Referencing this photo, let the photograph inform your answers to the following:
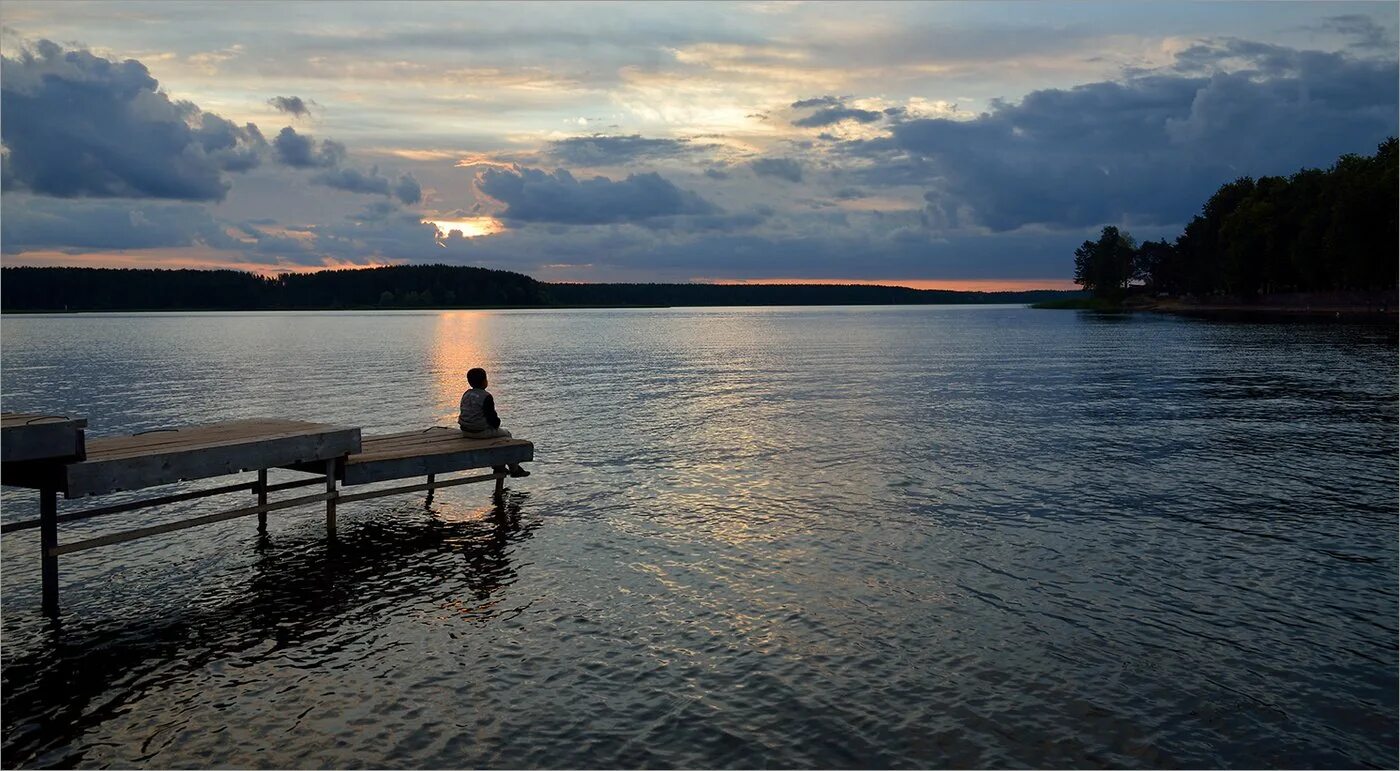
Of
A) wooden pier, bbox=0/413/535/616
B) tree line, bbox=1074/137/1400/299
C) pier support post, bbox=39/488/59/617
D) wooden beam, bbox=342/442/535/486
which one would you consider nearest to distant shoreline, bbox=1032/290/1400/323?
tree line, bbox=1074/137/1400/299

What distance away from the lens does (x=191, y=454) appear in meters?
15.4

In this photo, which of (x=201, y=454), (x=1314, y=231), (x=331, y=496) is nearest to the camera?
(x=201, y=454)

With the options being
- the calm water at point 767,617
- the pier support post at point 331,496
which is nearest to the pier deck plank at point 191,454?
the pier support post at point 331,496

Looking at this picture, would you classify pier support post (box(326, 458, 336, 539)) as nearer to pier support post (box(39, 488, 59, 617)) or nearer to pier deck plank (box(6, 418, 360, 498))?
pier deck plank (box(6, 418, 360, 498))

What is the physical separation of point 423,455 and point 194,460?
16.4 ft

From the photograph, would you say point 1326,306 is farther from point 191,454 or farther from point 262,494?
point 191,454

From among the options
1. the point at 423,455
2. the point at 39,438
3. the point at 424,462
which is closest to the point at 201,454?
the point at 39,438

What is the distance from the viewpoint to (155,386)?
5619 cm

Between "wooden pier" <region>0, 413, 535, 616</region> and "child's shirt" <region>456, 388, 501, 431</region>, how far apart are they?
1.42ft

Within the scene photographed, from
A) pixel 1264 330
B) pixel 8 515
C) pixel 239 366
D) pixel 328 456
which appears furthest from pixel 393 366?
pixel 1264 330

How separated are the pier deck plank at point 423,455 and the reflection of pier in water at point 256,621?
1.17 metres

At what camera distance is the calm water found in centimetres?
1023

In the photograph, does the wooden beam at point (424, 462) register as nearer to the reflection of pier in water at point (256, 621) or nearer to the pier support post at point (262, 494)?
the reflection of pier in water at point (256, 621)

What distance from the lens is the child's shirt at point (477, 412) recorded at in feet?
71.3
